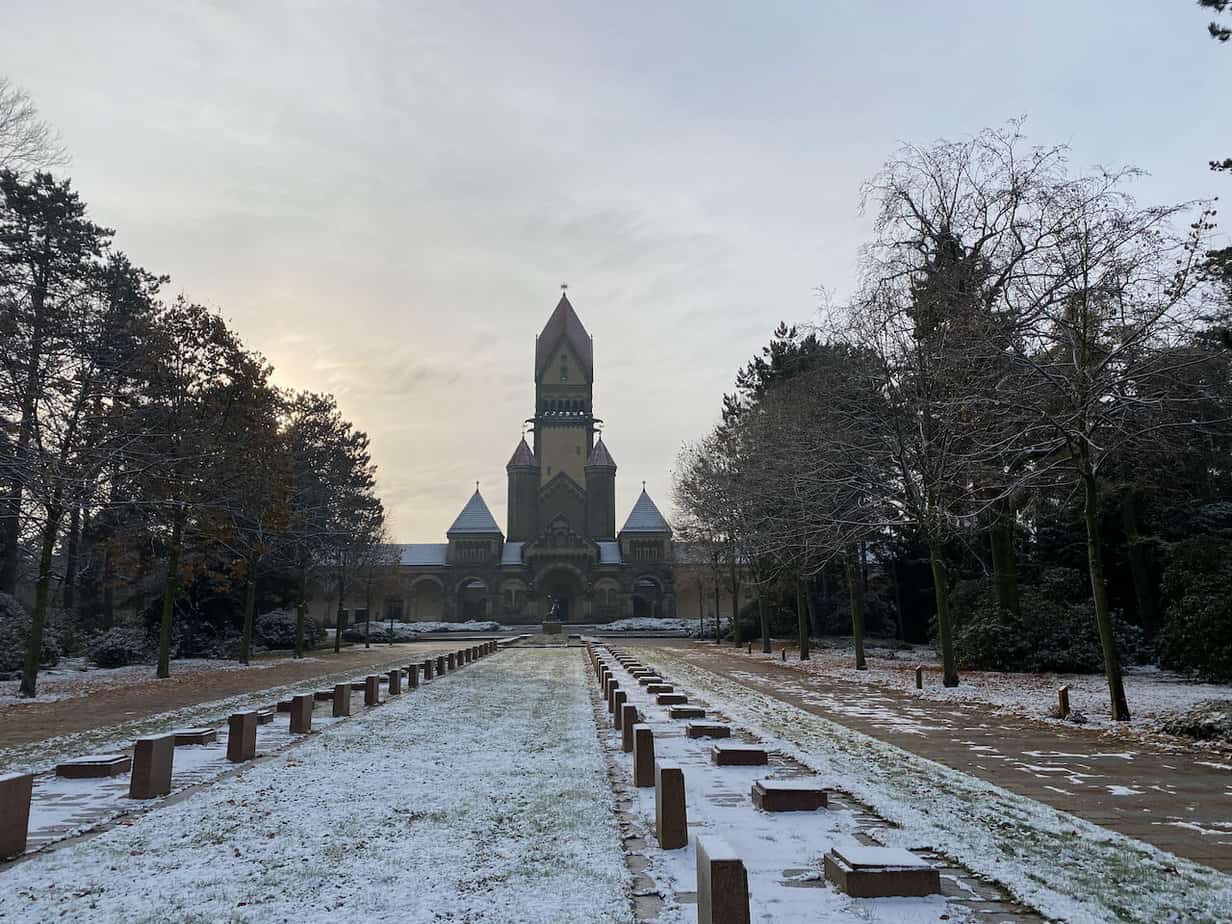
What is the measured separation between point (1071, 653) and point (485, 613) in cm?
5825

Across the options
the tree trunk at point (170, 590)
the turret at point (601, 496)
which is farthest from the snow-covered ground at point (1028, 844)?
the turret at point (601, 496)

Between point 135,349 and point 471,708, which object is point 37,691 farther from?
point 471,708

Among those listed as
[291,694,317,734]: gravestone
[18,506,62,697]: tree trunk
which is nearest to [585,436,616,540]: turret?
[18,506,62,697]: tree trunk

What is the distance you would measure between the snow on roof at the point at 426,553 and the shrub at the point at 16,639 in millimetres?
50477

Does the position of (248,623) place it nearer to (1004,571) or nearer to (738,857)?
(1004,571)

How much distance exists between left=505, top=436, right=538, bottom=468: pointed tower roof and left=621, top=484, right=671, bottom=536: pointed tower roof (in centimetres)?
1151

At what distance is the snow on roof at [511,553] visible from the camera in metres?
75.2

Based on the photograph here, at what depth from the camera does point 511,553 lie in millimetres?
76500

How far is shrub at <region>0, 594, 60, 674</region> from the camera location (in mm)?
20984

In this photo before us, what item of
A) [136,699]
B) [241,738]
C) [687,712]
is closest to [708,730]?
[687,712]

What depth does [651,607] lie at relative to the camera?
72.4 meters

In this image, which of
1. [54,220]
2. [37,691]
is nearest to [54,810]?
[37,691]

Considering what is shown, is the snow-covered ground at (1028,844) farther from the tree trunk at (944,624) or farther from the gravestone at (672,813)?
the tree trunk at (944,624)

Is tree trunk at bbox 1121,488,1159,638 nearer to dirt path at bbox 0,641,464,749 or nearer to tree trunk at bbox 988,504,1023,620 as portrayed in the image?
tree trunk at bbox 988,504,1023,620
